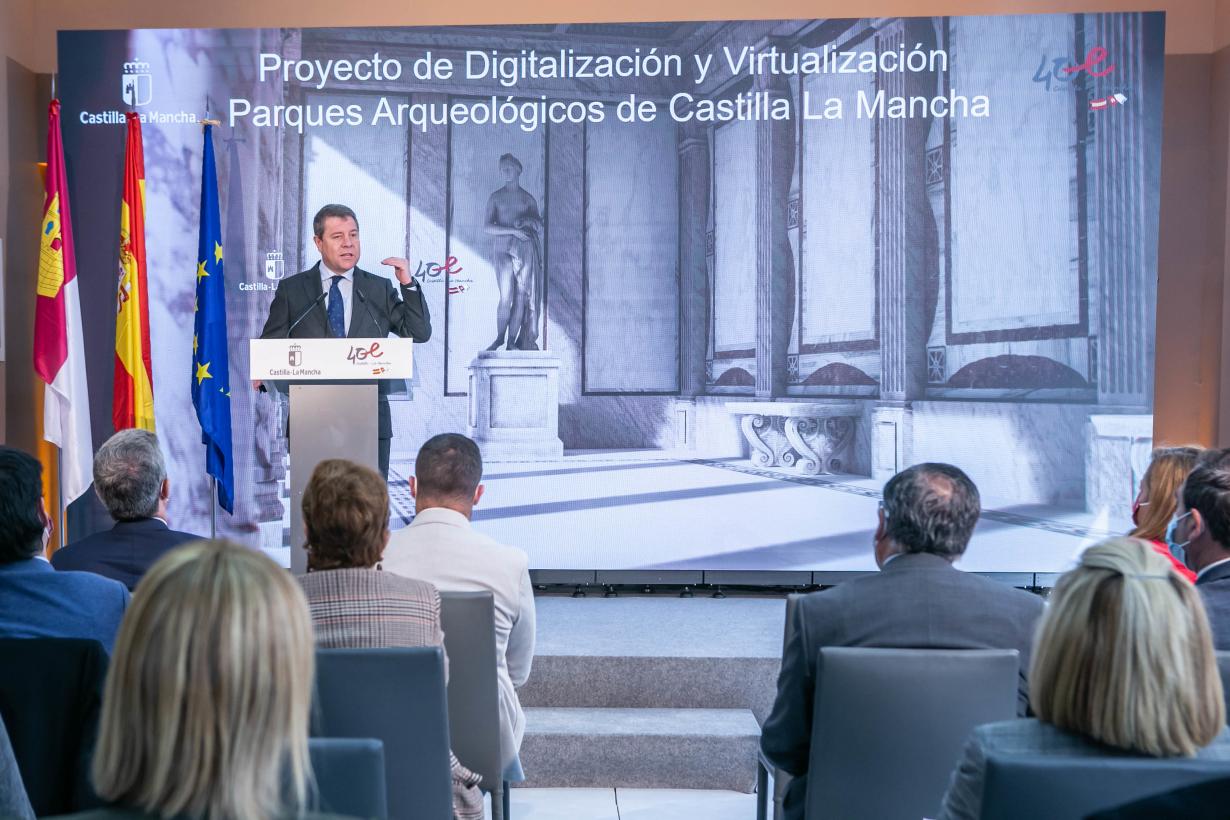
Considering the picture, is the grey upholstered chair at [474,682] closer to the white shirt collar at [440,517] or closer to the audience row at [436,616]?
the audience row at [436,616]

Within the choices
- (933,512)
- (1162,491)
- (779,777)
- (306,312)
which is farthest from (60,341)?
(1162,491)

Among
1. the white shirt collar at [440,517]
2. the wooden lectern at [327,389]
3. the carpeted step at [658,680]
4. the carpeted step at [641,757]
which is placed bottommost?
the carpeted step at [641,757]

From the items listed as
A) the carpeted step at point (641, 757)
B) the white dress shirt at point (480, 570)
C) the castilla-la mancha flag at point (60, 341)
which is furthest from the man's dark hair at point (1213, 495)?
the castilla-la mancha flag at point (60, 341)

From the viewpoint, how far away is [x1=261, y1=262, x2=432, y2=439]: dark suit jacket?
15.5 ft

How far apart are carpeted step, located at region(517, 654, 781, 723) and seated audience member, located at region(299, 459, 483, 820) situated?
68.5 inches

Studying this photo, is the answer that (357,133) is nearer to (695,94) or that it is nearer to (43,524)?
(695,94)

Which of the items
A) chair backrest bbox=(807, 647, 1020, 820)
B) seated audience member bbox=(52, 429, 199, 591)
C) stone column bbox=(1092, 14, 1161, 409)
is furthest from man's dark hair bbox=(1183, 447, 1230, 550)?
stone column bbox=(1092, 14, 1161, 409)

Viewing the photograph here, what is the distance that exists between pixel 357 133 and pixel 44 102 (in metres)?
1.88

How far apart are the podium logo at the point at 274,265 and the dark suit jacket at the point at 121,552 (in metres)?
2.91

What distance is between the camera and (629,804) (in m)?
3.59

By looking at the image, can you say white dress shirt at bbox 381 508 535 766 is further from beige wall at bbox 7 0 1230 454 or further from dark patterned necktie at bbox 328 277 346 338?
beige wall at bbox 7 0 1230 454

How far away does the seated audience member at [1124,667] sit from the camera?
1222 mm

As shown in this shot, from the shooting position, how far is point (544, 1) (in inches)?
230

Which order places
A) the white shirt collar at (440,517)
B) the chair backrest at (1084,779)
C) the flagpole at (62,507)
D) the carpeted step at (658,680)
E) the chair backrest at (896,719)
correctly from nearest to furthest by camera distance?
1. the chair backrest at (1084,779)
2. the chair backrest at (896,719)
3. the white shirt collar at (440,517)
4. the carpeted step at (658,680)
5. the flagpole at (62,507)
